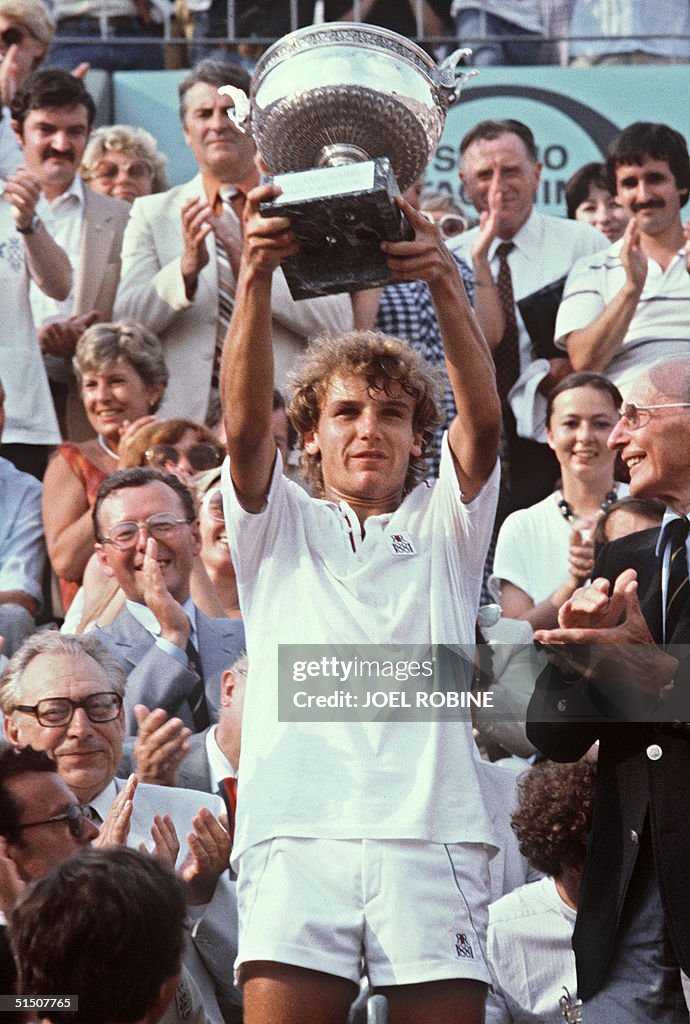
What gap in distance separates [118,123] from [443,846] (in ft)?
15.5

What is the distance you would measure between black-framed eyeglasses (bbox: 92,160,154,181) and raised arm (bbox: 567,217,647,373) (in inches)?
68.1

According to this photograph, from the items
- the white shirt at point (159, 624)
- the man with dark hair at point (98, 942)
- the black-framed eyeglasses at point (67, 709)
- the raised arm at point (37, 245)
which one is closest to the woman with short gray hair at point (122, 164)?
the raised arm at point (37, 245)

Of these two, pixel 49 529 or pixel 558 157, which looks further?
pixel 558 157

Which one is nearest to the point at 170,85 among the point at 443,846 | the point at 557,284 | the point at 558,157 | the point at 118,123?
the point at 118,123

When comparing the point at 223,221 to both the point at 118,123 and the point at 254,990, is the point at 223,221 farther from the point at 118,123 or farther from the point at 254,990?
the point at 254,990

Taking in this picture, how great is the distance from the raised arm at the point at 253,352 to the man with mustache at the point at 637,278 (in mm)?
2440

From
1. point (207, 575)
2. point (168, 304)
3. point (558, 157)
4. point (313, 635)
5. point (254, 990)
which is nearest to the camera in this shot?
point (254, 990)

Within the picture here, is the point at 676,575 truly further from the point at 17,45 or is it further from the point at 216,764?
the point at 17,45

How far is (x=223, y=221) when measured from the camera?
5238 mm

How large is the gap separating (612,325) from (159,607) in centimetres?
189

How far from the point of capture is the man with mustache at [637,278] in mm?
5176

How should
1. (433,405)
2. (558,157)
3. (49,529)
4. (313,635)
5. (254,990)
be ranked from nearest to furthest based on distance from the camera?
(254,990) → (313,635) → (433,405) → (49,529) → (558,157)

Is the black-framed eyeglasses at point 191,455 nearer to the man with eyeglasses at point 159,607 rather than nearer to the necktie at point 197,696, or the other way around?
the man with eyeglasses at point 159,607

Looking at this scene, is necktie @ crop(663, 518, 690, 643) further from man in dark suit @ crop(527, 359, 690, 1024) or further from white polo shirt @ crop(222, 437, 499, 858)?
white polo shirt @ crop(222, 437, 499, 858)
